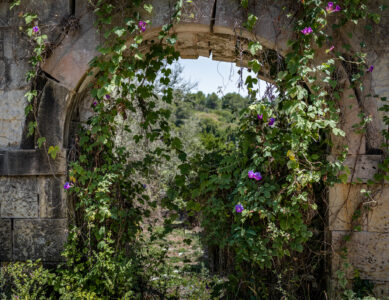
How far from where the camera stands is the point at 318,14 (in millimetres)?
2568

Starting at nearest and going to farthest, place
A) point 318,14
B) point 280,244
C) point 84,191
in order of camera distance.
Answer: point 318,14
point 280,244
point 84,191

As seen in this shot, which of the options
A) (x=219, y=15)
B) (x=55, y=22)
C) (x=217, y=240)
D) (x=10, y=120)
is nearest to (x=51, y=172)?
(x=10, y=120)

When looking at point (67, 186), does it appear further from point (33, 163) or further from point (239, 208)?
point (239, 208)

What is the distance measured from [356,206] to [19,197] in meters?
2.95

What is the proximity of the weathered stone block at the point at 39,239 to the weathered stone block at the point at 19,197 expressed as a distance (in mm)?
85

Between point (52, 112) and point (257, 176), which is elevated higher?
point (52, 112)

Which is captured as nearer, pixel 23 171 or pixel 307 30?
pixel 307 30

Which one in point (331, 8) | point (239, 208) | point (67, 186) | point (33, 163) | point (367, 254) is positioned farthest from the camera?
point (33, 163)

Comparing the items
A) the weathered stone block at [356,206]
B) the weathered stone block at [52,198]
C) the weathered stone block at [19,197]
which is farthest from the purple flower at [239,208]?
the weathered stone block at [19,197]

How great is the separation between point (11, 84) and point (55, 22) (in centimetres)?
71

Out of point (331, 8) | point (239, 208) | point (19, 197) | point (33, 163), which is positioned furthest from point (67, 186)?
point (331, 8)

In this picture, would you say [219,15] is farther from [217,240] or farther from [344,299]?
[344,299]

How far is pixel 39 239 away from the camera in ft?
10.5

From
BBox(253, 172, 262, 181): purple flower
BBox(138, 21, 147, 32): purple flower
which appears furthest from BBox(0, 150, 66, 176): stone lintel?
BBox(253, 172, 262, 181): purple flower
